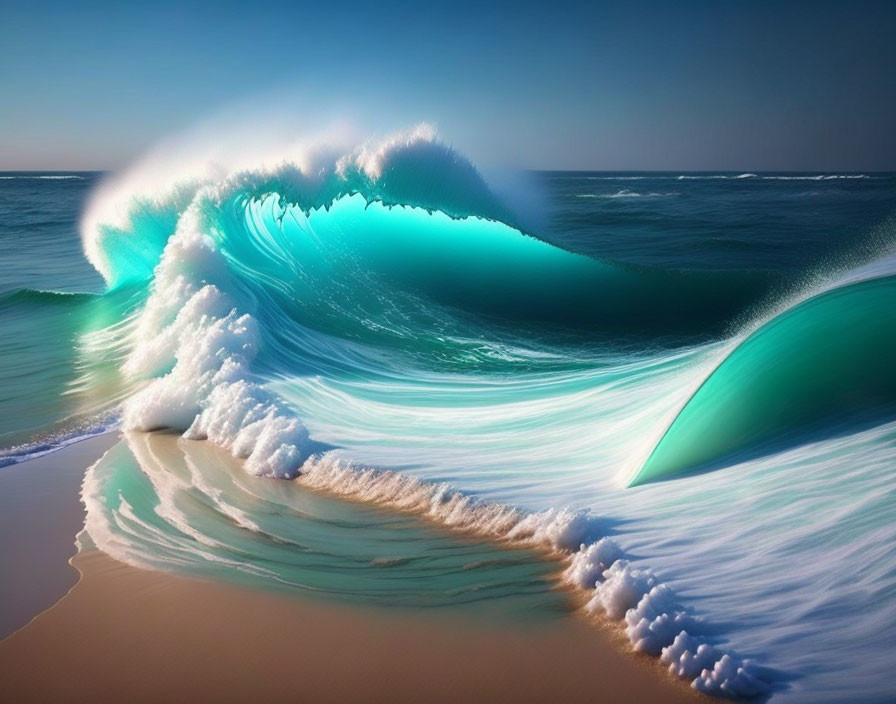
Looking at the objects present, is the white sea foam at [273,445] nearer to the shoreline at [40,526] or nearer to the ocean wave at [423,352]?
the ocean wave at [423,352]

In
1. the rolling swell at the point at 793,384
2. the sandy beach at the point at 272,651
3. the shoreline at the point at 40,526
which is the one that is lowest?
the shoreline at the point at 40,526

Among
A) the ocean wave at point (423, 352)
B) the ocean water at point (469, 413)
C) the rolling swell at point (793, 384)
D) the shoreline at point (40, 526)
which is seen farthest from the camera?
the rolling swell at point (793, 384)

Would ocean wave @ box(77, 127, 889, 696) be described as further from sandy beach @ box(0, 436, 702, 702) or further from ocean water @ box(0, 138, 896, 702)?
sandy beach @ box(0, 436, 702, 702)

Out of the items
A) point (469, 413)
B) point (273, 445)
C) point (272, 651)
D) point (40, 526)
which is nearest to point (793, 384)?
point (469, 413)

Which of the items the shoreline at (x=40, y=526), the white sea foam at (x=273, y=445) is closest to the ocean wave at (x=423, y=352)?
the white sea foam at (x=273, y=445)

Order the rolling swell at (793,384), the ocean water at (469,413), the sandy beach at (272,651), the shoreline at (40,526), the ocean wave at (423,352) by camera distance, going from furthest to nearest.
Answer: the rolling swell at (793,384) → the ocean wave at (423,352) → the shoreline at (40,526) → the ocean water at (469,413) → the sandy beach at (272,651)


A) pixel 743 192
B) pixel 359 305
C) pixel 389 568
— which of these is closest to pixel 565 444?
pixel 389 568

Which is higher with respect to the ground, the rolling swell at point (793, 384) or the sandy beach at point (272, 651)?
the rolling swell at point (793, 384)
